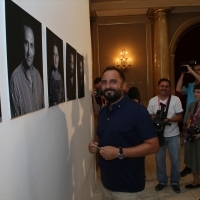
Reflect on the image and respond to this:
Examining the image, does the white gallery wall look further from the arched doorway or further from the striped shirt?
the arched doorway

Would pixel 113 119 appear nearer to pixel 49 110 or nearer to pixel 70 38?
pixel 49 110

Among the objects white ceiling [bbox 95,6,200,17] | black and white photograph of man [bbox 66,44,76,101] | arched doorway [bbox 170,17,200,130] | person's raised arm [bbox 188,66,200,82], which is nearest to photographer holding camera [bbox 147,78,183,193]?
person's raised arm [bbox 188,66,200,82]

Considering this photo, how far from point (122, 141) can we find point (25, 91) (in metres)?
0.89

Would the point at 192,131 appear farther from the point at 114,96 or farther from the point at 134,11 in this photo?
the point at 134,11

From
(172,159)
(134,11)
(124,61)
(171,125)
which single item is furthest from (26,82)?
(134,11)

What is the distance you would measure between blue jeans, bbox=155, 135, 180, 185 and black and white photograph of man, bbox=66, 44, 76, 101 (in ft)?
6.08


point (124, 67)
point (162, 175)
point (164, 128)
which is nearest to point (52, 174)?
point (164, 128)

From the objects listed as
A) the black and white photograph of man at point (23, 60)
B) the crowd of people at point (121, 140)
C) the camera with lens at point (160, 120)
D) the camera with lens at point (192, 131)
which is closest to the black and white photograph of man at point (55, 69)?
the black and white photograph of man at point (23, 60)

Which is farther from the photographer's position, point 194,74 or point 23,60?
point 194,74

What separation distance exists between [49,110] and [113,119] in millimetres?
477

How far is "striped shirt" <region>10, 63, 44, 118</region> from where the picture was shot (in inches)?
43.0

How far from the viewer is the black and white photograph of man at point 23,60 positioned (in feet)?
3.49

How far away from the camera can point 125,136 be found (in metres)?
1.90

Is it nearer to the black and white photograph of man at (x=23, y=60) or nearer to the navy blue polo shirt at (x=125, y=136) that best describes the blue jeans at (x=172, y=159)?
the navy blue polo shirt at (x=125, y=136)
